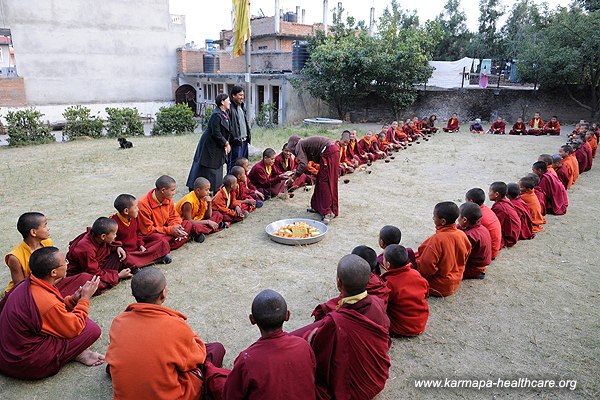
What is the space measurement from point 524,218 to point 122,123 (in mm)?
12970

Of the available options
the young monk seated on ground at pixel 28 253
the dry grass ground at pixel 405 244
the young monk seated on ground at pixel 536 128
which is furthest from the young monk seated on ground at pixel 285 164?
the young monk seated on ground at pixel 536 128

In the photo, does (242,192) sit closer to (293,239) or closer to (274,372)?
(293,239)

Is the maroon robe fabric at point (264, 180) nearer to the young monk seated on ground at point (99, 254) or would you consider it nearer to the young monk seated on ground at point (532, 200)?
the young monk seated on ground at point (99, 254)

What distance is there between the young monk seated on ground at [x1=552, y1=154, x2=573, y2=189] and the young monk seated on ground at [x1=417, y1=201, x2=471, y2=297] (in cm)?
435

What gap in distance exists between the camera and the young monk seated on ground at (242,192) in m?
5.79

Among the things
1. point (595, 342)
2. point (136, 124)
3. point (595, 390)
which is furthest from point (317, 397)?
point (136, 124)

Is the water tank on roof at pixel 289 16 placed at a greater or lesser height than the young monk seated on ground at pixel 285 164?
greater

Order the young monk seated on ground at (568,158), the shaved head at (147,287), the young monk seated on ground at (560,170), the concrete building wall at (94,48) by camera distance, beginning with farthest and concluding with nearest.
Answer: the concrete building wall at (94,48), the young monk seated on ground at (568,158), the young monk seated on ground at (560,170), the shaved head at (147,287)

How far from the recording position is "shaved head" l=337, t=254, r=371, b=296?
7.91 feet

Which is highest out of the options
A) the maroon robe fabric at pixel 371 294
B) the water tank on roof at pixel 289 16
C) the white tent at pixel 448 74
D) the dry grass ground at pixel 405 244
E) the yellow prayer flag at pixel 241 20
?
the water tank on roof at pixel 289 16

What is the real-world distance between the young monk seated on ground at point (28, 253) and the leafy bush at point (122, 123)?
471 inches

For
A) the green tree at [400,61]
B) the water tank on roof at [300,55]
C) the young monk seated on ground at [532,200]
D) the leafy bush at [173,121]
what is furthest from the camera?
the water tank on roof at [300,55]

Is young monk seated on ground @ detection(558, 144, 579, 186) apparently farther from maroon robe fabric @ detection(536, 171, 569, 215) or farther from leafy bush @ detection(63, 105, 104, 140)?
leafy bush @ detection(63, 105, 104, 140)

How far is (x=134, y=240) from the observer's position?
422cm
